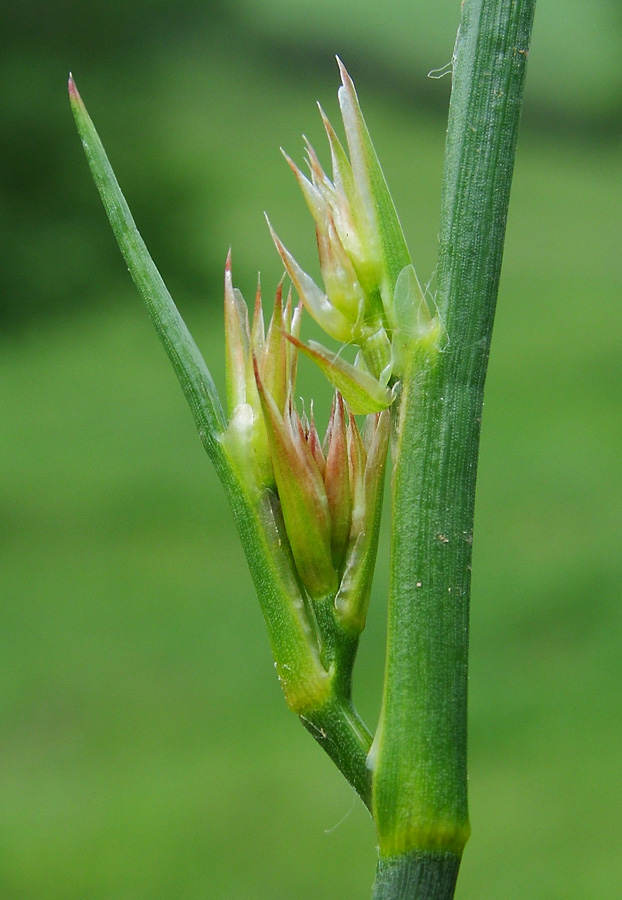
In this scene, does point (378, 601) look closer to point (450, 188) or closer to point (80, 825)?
point (80, 825)

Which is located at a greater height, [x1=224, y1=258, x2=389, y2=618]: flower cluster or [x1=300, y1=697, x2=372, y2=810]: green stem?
[x1=224, y1=258, x2=389, y2=618]: flower cluster

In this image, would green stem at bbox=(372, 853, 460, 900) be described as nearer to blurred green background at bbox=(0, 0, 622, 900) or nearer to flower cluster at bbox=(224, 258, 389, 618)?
flower cluster at bbox=(224, 258, 389, 618)

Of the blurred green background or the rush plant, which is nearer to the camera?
the rush plant

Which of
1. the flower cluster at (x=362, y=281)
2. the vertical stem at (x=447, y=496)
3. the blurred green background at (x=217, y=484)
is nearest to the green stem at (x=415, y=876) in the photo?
the vertical stem at (x=447, y=496)

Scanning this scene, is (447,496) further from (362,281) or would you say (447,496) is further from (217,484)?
(217,484)

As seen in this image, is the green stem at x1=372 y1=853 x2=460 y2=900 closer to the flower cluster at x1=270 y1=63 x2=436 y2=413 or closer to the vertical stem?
the vertical stem

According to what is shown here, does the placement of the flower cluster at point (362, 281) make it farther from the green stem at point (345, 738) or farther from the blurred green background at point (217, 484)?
the blurred green background at point (217, 484)

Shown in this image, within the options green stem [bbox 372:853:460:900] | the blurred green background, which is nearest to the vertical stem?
green stem [bbox 372:853:460:900]
